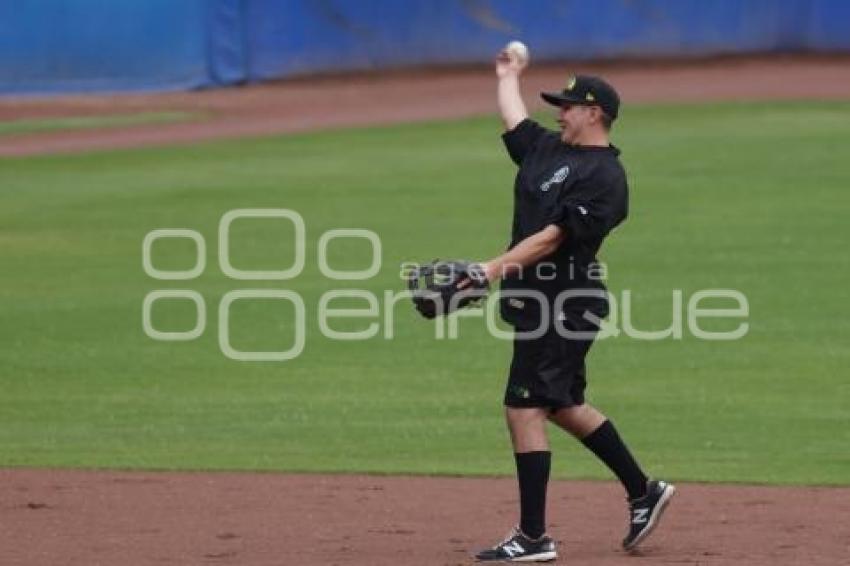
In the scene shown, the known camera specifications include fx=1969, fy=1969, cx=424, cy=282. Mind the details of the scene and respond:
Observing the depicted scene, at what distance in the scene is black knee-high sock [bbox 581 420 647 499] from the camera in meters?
7.55

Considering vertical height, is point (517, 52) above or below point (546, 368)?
above

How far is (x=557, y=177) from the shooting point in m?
7.31

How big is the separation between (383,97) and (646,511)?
19055mm

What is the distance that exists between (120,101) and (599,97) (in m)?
19.2

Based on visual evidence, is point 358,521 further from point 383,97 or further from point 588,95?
point 383,97

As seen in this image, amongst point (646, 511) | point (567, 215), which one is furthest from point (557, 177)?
point (646, 511)

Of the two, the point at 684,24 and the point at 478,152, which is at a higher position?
the point at 684,24

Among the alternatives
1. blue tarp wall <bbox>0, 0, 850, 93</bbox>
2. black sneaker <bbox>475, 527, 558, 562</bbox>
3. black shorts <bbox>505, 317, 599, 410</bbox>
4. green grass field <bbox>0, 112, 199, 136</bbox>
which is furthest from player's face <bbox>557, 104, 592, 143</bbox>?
blue tarp wall <bbox>0, 0, 850, 93</bbox>

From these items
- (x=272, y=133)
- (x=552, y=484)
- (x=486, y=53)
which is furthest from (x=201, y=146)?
(x=552, y=484)

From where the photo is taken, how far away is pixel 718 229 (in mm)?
17297

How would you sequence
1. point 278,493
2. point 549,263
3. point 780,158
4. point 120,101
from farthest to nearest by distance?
point 120,101
point 780,158
point 278,493
point 549,263

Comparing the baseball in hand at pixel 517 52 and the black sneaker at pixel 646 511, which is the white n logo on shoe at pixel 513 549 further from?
the baseball in hand at pixel 517 52

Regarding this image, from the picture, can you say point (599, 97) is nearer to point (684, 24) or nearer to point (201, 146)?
point (201, 146)

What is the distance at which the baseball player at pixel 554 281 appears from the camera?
725 centimetres
